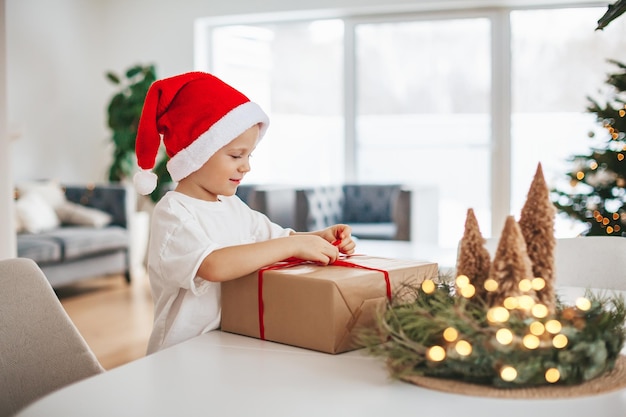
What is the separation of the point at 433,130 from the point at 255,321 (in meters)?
5.50

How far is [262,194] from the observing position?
5.19 meters

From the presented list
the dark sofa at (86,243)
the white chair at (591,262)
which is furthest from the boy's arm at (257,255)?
the dark sofa at (86,243)

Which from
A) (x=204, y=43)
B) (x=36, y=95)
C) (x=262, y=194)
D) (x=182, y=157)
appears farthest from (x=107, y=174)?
(x=182, y=157)

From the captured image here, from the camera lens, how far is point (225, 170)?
1370mm

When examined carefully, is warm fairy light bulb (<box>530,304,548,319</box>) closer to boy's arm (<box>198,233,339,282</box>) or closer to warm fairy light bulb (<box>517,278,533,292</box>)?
warm fairy light bulb (<box>517,278,533,292</box>)

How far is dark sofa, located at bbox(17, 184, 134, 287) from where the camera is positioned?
471cm

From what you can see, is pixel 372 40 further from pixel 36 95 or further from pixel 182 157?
pixel 182 157

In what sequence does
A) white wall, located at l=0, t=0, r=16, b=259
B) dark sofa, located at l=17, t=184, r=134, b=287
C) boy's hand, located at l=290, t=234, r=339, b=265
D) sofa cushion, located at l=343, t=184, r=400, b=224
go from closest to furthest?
boy's hand, located at l=290, t=234, r=339, b=265
white wall, located at l=0, t=0, r=16, b=259
dark sofa, located at l=17, t=184, r=134, b=287
sofa cushion, located at l=343, t=184, r=400, b=224

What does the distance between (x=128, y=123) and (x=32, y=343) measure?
513 centimetres

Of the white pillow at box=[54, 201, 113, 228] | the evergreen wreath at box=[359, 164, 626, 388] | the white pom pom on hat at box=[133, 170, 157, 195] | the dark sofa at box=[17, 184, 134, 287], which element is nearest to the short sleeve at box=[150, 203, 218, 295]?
the white pom pom on hat at box=[133, 170, 157, 195]

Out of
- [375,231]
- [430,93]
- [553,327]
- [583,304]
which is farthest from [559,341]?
[430,93]

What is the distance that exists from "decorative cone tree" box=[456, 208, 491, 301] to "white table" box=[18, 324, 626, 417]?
0.55 ft

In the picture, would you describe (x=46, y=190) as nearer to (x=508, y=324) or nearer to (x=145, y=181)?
(x=145, y=181)

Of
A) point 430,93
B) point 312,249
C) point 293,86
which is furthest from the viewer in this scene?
point 293,86
